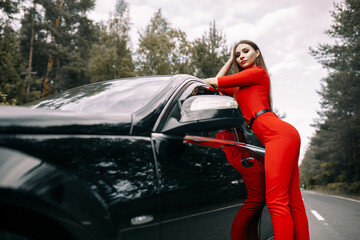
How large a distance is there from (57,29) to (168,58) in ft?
35.7

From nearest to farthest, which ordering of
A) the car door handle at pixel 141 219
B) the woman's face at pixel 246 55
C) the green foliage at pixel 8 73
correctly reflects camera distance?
the car door handle at pixel 141 219 < the woman's face at pixel 246 55 < the green foliage at pixel 8 73

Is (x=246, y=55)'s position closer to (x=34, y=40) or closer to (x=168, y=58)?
(x=168, y=58)

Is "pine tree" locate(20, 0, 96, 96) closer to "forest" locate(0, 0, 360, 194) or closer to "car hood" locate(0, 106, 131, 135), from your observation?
"forest" locate(0, 0, 360, 194)

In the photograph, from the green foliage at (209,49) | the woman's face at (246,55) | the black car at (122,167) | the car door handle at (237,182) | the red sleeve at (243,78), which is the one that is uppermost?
the green foliage at (209,49)

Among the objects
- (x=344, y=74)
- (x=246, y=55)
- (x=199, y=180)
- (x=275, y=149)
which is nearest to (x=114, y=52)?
(x=344, y=74)

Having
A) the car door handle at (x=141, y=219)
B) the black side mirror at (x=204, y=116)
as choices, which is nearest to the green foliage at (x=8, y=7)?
the black side mirror at (x=204, y=116)

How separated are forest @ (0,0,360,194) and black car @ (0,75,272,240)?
48.4 ft

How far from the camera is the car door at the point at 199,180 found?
46.1 inches

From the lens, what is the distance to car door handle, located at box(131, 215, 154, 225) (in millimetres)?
975

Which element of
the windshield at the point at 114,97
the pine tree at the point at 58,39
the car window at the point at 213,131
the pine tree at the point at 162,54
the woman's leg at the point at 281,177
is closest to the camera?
the windshield at the point at 114,97

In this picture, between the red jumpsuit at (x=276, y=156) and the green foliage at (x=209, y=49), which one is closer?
the red jumpsuit at (x=276, y=156)

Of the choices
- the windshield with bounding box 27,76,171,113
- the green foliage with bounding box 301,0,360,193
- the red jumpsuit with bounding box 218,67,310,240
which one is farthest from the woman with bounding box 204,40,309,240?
the green foliage with bounding box 301,0,360,193

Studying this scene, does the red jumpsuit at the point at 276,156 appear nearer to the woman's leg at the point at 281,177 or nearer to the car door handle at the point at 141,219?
the woman's leg at the point at 281,177

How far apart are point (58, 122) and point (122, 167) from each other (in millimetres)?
256
